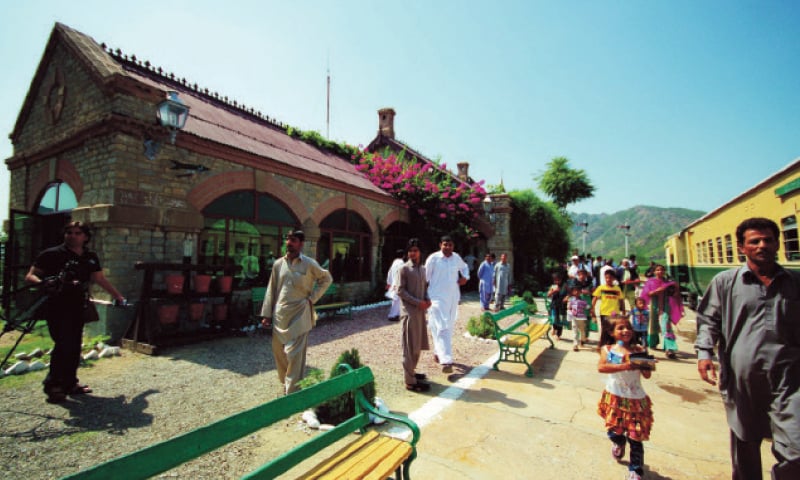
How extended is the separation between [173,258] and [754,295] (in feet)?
25.7

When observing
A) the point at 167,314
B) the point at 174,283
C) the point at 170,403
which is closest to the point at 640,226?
the point at 174,283

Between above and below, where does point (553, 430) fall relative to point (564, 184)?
below

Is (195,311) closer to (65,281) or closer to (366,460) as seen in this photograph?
(65,281)

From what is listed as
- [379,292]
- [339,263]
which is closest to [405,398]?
[339,263]

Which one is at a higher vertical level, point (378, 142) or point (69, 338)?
point (378, 142)

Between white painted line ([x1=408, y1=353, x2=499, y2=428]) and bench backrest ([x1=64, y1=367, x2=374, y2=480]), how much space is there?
1.23m

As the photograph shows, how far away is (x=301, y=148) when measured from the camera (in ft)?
39.8

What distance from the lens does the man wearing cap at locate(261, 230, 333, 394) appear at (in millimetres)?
3760

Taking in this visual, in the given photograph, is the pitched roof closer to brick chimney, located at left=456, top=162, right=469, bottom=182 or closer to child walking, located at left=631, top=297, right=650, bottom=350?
child walking, located at left=631, top=297, right=650, bottom=350

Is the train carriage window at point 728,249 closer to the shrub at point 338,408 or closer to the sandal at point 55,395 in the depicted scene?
the shrub at point 338,408

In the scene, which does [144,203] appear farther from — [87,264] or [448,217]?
[448,217]

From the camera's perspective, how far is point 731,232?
10.1 meters

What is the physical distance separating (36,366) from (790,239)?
501 inches

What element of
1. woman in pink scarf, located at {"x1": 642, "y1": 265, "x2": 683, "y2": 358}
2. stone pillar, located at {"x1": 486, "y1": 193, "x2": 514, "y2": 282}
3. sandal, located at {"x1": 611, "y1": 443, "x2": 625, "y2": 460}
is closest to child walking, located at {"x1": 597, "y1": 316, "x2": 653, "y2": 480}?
sandal, located at {"x1": 611, "y1": 443, "x2": 625, "y2": 460}
